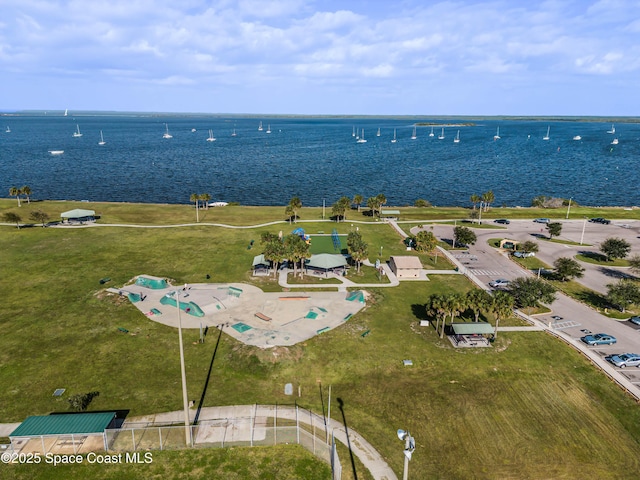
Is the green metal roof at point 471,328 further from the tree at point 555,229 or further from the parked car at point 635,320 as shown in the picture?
the tree at point 555,229

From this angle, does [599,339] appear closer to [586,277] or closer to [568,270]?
[568,270]

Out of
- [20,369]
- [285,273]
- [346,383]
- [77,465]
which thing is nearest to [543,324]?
[346,383]

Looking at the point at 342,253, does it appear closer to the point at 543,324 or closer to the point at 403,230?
the point at 403,230

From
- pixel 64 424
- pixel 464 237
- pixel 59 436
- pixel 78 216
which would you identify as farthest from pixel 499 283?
pixel 78 216

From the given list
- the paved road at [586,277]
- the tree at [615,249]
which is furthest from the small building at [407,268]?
the tree at [615,249]

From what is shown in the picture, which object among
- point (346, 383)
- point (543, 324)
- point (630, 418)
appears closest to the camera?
point (630, 418)

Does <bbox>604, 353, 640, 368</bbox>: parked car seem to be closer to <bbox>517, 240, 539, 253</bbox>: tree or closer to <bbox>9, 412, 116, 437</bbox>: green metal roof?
<bbox>517, 240, 539, 253</bbox>: tree
